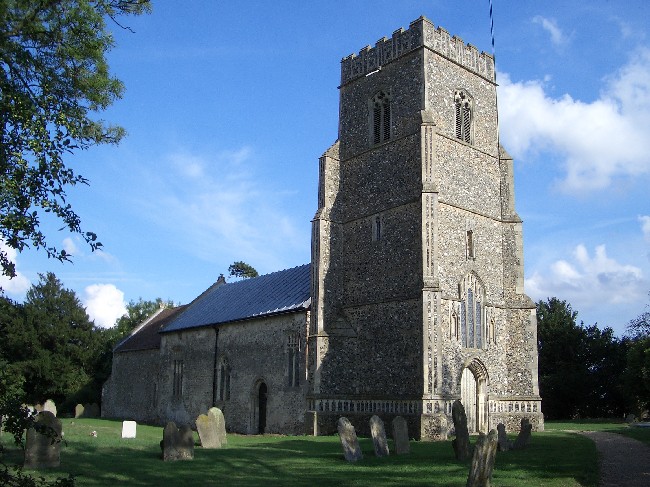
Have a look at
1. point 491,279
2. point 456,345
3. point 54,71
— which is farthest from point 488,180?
point 54,71

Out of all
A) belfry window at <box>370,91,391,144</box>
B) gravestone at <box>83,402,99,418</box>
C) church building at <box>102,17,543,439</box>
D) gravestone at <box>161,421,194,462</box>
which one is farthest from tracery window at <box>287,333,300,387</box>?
gravestone at <box>83,402,99,418</box>

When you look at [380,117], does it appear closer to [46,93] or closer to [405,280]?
[405,280]

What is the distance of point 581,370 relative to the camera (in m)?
38.1

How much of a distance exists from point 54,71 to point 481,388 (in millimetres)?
18969

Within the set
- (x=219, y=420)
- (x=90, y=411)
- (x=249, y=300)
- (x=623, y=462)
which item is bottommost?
(x=90, y=411)

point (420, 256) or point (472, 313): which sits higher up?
point (420, 256)

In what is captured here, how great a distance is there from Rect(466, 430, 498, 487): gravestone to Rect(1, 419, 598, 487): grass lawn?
1080 mm

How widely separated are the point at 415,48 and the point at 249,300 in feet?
45.1

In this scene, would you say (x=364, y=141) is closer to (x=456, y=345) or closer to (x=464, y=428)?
(x=456, y=345)

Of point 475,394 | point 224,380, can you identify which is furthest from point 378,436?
point 224,380

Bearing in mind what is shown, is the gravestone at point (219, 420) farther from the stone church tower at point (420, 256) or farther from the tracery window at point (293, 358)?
the tracery window at point (293, 358)

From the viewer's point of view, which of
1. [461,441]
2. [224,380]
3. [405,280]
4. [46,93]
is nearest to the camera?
[46,93]

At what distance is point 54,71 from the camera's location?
8039 mm

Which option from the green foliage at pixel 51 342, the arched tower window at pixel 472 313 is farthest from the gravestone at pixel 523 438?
the green foliage at pixel 51 342
